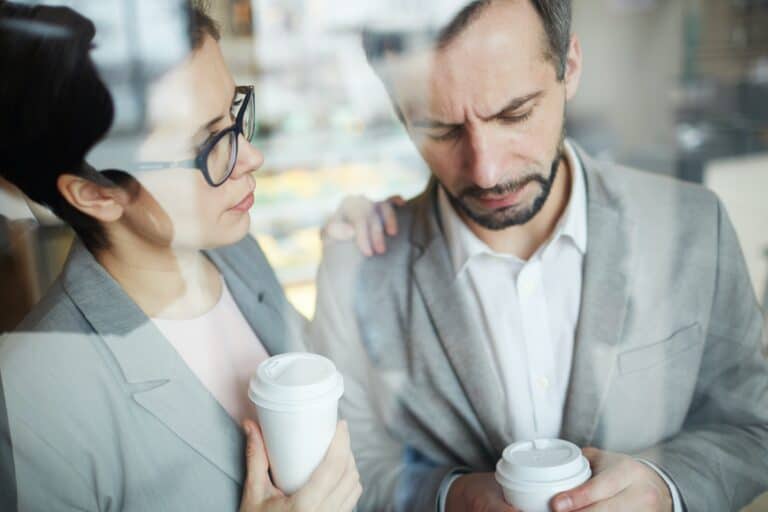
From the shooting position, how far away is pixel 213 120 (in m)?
0.91

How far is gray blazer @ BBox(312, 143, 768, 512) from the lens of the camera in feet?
3.45

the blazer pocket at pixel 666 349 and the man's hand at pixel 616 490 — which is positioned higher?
the blazer pocket at pixel 666 349

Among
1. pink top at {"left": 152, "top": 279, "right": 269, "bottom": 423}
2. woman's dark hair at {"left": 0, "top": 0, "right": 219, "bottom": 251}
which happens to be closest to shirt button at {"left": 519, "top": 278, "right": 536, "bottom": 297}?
pink top at {"left": 152, "top": 279, "right": 269, "bottom": 423}

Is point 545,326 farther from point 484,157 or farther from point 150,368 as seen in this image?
point 150,368

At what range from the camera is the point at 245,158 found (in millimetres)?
947

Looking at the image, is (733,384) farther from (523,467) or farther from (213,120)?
(213,120)

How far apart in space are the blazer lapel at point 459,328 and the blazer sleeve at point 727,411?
0.77 feet

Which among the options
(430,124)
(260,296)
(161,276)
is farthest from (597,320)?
(161,276)

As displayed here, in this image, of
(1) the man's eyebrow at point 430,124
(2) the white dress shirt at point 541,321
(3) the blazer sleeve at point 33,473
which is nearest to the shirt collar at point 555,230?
(2) the white dress shirt at point 541,321

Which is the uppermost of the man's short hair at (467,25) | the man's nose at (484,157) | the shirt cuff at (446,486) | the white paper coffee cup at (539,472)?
the man's short hair at (467,25)

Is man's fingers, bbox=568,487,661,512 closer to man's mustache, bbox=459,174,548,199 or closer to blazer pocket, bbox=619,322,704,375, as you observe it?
blazer pocket, bbox=619,322,704,375

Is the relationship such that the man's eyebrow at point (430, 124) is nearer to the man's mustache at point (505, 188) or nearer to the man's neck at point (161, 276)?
the man's mustache at point (505, 188)

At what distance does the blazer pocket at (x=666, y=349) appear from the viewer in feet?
3.46

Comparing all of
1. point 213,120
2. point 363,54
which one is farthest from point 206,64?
point 363,54
